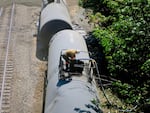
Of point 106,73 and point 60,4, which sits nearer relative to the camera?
point 106,73

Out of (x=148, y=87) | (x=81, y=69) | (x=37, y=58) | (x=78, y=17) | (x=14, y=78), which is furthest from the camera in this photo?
(x=78, y=17)

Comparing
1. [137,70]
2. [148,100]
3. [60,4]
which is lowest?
[148,100]

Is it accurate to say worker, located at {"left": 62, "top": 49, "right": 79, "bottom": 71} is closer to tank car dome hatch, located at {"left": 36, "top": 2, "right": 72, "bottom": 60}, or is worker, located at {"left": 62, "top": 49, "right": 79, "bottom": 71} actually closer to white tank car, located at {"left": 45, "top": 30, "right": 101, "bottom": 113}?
white tank car, located at {"left": 45, "top": 30, "right": 101, "bottom": 113}

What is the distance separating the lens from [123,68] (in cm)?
1141

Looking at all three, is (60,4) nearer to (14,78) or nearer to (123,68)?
(14,78)

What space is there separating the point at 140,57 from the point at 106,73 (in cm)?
1002

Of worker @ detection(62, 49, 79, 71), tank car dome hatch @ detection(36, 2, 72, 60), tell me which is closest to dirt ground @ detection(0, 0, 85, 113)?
tank car dome hatch @ detection(36, 2, 72, 60)

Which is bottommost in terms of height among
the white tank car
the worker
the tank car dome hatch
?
the white tank car

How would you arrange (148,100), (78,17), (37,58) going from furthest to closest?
(78,17) → (37,58) → (148,100)

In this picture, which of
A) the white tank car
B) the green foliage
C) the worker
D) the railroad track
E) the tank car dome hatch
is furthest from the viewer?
the tank car dome hatch

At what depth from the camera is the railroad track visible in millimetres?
17641

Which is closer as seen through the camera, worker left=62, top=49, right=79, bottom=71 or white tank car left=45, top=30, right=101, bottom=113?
white tank car left=45, top=30, right=101, bottom=113

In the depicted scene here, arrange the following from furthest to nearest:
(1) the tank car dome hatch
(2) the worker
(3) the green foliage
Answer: (1) the tank car dome hatch → (2) the worker → (3) the green foliage

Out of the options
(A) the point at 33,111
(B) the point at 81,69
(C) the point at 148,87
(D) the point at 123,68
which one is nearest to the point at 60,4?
(A) the point at 33,111
